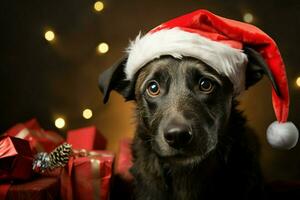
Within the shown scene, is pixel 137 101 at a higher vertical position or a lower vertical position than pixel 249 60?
lower

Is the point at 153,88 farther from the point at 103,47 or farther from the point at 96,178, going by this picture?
A: the point at 103,47

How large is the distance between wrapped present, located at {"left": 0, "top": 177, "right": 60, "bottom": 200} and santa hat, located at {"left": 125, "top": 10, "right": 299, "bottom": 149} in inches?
20.9

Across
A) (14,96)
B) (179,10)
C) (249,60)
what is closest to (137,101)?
(249,60)

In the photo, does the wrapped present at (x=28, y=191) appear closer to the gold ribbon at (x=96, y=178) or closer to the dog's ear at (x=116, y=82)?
the gold ribbon at (x=96, y=178)

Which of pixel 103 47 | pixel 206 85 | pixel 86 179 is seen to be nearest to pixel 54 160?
pixel 86 179

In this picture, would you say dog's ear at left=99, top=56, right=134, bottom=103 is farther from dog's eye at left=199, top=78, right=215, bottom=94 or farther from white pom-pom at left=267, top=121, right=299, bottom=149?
white pom-pom at left=267, top=121, right=299, bottom=149

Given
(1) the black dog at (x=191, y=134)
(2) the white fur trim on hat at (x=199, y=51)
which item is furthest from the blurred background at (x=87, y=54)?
(2) the white fur trim on hat at (x=199, y=51)

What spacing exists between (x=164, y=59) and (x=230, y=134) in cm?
37

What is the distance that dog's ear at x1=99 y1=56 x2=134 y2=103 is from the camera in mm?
1585

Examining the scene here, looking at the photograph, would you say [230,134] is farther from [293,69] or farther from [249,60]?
[293,69]

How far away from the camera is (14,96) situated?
216cm

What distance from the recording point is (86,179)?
1.62m


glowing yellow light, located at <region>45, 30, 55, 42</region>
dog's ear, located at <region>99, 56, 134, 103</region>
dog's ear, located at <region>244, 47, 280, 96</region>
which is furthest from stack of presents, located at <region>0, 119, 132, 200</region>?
dog's ear, located at <region>244, 47, 280, 96</region>

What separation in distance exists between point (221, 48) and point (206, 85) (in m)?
0.14
